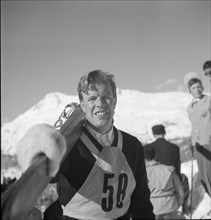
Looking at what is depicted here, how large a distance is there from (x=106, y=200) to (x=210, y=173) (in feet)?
8.31

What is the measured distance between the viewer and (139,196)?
149 centimetres

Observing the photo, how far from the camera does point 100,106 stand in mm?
1422

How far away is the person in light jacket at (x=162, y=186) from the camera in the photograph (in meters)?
3.17

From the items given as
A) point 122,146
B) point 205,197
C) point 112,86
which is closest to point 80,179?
point 122,146

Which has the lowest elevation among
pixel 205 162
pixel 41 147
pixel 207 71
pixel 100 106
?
pixel 205 162

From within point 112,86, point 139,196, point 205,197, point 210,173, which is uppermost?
point 112,86

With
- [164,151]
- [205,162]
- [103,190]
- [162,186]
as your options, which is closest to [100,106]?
[103,190]

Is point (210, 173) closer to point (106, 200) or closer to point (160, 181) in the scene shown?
point (160, 181)

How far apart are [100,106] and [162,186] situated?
196 centimetres

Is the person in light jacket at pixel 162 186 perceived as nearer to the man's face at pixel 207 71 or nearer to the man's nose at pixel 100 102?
the man's face at pixel 207 71

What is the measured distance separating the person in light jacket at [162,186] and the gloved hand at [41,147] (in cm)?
241

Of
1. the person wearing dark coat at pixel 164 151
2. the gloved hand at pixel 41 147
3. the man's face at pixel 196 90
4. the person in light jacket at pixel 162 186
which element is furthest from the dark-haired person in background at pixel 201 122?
the gloved hand at pixel 41 147

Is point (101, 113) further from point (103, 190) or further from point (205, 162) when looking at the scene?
point (205, 162)

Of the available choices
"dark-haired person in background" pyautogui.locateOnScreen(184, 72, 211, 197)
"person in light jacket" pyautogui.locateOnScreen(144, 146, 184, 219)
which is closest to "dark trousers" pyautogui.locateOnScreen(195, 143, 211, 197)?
"dark-haired person in background" pyautogui.locateOnScreen(184, 72, 211, 197)
